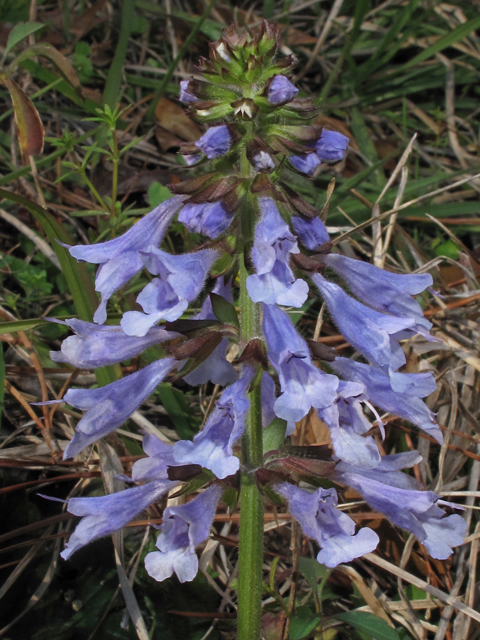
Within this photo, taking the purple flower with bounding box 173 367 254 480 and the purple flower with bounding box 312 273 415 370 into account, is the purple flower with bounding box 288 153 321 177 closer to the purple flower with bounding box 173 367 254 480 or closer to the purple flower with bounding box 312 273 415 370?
the purple flower with bounding box 312 273 415 370

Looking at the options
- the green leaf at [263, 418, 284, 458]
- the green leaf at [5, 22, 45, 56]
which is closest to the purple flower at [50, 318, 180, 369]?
the green leaf at [263, 418, 284, 458]

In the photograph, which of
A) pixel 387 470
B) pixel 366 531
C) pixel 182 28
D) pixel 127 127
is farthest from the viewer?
pixel 182 28

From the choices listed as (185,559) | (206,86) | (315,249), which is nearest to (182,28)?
(206,86)

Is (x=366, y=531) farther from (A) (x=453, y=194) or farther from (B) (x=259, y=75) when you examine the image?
(A) (x=453, y=194)

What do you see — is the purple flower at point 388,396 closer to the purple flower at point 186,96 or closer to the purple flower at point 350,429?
the purple flower at point 350,429

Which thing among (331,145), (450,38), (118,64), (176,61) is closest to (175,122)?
(176,61)

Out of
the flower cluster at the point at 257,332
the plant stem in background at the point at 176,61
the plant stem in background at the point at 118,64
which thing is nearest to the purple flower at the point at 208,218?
the flower cluster at the point at 257,332

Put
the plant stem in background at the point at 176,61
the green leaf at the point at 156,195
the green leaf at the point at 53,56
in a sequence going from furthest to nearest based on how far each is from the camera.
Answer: the plant stem in background at the point at 176,61
the green leaf at the point at 156,195
the green leaf at the point at 53,56

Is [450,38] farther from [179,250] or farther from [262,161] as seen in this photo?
[262,161]
